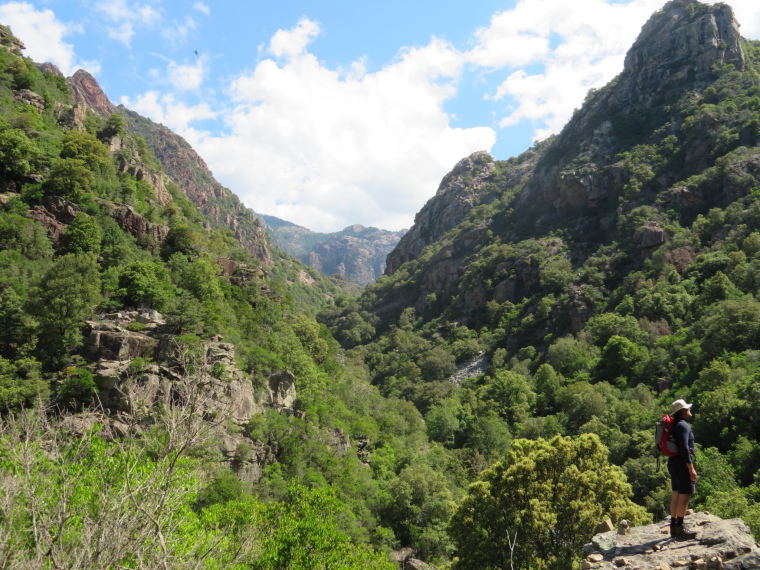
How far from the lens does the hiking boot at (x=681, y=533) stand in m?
8.75

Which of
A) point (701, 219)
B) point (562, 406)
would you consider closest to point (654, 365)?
point (562, 406)

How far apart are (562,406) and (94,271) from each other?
48.2 metres

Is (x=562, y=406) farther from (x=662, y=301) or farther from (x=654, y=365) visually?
(x=662, y=301)

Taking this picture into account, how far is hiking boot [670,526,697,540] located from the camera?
8750mm

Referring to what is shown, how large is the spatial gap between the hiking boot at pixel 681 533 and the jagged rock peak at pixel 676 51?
112021 millimetres

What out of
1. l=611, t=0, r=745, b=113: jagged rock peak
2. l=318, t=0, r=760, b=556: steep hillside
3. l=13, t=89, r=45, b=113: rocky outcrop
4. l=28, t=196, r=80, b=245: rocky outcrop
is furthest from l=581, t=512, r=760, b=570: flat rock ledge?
l=611, t=0, r=745, b=113: jagged rock peak

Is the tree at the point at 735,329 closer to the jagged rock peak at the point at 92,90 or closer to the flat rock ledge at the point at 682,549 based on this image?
the flat rock ledge at the point at 682,549

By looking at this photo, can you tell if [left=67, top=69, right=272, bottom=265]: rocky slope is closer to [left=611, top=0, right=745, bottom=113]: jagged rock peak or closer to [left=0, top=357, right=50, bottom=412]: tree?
[left=611, top=0, right=745, bottom=113]: jagged rock peak

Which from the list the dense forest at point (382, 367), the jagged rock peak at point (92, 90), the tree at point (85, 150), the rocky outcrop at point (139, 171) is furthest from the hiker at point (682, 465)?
the jagged rock peak at point (92, 90)

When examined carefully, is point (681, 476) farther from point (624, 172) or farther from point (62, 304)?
point (624, 172)

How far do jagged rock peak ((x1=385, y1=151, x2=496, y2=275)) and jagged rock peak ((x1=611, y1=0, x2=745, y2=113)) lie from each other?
48136mm

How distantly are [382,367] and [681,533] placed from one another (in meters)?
82.9

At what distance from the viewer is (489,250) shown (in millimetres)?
101125

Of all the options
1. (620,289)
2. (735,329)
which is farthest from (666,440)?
(620,289)
